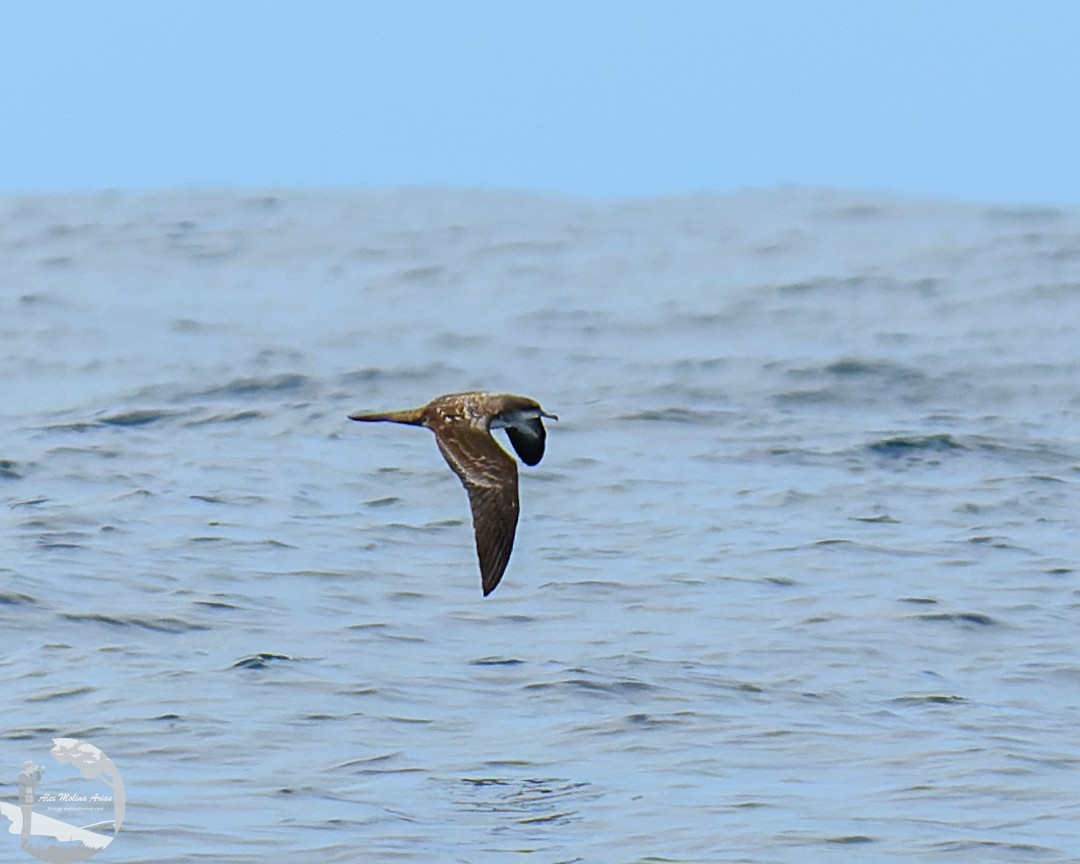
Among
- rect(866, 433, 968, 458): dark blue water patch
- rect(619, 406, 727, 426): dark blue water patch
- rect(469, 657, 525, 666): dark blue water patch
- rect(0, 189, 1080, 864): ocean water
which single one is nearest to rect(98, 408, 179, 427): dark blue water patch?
rect(0, 189, 1080, 864): ocean water

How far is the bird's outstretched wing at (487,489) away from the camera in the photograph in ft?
28.1

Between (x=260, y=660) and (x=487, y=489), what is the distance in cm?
248

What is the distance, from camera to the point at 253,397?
784 inches

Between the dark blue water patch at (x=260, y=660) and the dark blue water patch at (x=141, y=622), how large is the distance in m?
0.77

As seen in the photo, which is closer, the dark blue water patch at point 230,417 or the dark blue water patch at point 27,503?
the dark blue water patch at point 27,503

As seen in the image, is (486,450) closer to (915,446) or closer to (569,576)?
(569,576)

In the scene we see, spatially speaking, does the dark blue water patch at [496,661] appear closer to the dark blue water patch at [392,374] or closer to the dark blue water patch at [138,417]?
the dark blue water patch at [138,417]

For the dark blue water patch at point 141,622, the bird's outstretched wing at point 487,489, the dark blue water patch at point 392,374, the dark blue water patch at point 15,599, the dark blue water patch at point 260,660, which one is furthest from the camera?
the dark blue water patch at point 392,374

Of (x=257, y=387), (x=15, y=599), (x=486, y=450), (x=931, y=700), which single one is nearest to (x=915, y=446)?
(x=257, y=387)

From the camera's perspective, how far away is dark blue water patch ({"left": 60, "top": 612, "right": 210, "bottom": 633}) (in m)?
11.4

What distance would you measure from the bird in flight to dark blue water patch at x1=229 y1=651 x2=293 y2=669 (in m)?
1.82

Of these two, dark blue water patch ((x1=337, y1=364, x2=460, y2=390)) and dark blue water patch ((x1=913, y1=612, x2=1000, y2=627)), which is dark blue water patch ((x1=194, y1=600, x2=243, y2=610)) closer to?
dark blue water patch ((x1=913, y1=612, x2=1000, y2=627))

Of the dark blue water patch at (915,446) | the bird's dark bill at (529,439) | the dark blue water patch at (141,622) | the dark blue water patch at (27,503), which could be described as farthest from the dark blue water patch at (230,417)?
the bird's dark bill at (529,439)

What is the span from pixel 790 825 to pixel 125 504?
781cm
